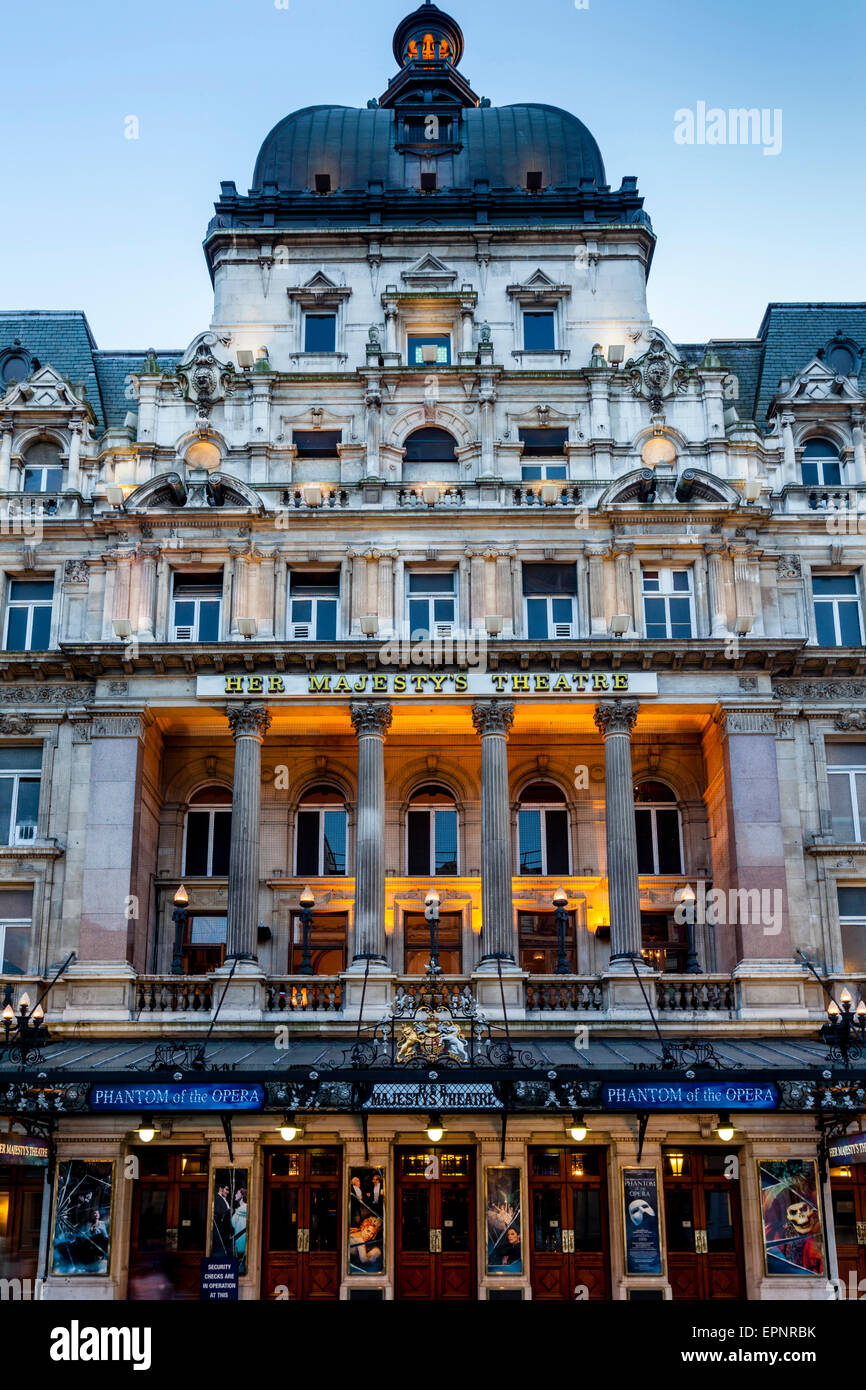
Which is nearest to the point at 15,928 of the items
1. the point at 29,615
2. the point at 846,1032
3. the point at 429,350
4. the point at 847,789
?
the point at 29,615

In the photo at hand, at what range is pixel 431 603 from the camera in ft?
131

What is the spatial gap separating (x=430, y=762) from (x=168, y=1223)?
14.4 m

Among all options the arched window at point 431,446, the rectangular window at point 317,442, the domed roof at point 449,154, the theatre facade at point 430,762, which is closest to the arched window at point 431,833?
the theatre facade at point 430,762

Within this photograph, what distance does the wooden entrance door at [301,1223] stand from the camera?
3378 cm

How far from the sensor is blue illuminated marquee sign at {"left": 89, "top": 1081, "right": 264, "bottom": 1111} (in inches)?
1156

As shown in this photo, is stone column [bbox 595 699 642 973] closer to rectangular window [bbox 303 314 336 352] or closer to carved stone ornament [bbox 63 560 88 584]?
rectangular window [bbox 303 314 336 352]

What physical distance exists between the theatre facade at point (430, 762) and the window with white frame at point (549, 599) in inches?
4.7

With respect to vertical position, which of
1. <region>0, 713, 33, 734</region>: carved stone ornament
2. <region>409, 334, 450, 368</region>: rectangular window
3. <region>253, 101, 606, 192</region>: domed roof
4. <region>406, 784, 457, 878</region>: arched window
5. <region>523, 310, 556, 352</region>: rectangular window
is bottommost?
<region>406, 784, 457, 878</region>: arched window

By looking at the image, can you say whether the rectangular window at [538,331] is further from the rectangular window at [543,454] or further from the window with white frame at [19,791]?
the window with white frame at [19,791]

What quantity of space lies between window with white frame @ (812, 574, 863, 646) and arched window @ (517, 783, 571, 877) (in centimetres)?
899

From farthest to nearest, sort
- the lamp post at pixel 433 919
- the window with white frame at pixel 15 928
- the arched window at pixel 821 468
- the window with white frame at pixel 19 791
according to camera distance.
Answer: the arched window at pixel 821 468
the window with white frame at pixel 19 791
the window with white frame at pixel 15 928
the lamp post at pixel 433 919

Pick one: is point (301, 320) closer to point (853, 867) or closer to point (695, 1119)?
point (853, 867)

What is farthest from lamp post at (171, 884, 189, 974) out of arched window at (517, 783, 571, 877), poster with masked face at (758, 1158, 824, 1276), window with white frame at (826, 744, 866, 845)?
window with white frame at (826, 744, 866, 845)

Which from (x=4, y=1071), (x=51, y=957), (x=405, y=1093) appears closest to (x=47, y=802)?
(x=51, y=957)
